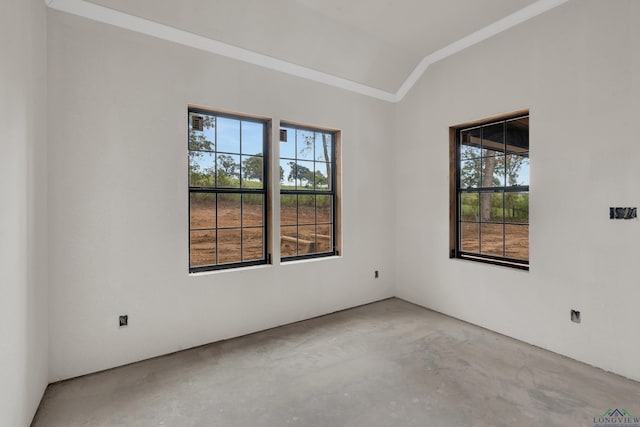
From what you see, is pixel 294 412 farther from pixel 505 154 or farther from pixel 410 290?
pixel 505 154

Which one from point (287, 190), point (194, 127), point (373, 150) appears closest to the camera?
point (194, 127)

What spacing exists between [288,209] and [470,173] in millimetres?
2245

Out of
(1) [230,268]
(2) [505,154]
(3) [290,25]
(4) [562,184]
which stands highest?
(3) [290,25]

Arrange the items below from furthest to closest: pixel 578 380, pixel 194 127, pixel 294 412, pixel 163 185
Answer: pixel 194 127
pixel 163 185
pixel 578 380
pixel 294 412

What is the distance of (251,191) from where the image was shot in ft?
11.5

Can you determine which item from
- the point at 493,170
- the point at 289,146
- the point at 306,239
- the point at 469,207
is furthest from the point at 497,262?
the point at 289,146

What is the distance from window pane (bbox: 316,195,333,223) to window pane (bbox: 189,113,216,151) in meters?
1.45

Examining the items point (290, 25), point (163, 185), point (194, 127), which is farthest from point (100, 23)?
point (290, 25)

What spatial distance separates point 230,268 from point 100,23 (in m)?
2.43

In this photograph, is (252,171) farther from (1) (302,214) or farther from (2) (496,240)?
(2) (496,240)

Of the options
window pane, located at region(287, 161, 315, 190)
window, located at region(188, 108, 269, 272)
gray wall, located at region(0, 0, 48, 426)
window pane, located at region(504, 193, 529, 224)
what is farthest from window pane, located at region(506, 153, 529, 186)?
gray wall, located at region(0, 0, 48, 426)

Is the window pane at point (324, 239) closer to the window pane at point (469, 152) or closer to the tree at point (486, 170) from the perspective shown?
the tree at point (486, 170)

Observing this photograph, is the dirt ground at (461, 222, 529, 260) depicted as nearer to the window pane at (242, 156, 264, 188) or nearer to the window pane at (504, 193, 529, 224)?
the window pane at (504, 193, 529, 224)

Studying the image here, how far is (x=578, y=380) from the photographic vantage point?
8.21ft
